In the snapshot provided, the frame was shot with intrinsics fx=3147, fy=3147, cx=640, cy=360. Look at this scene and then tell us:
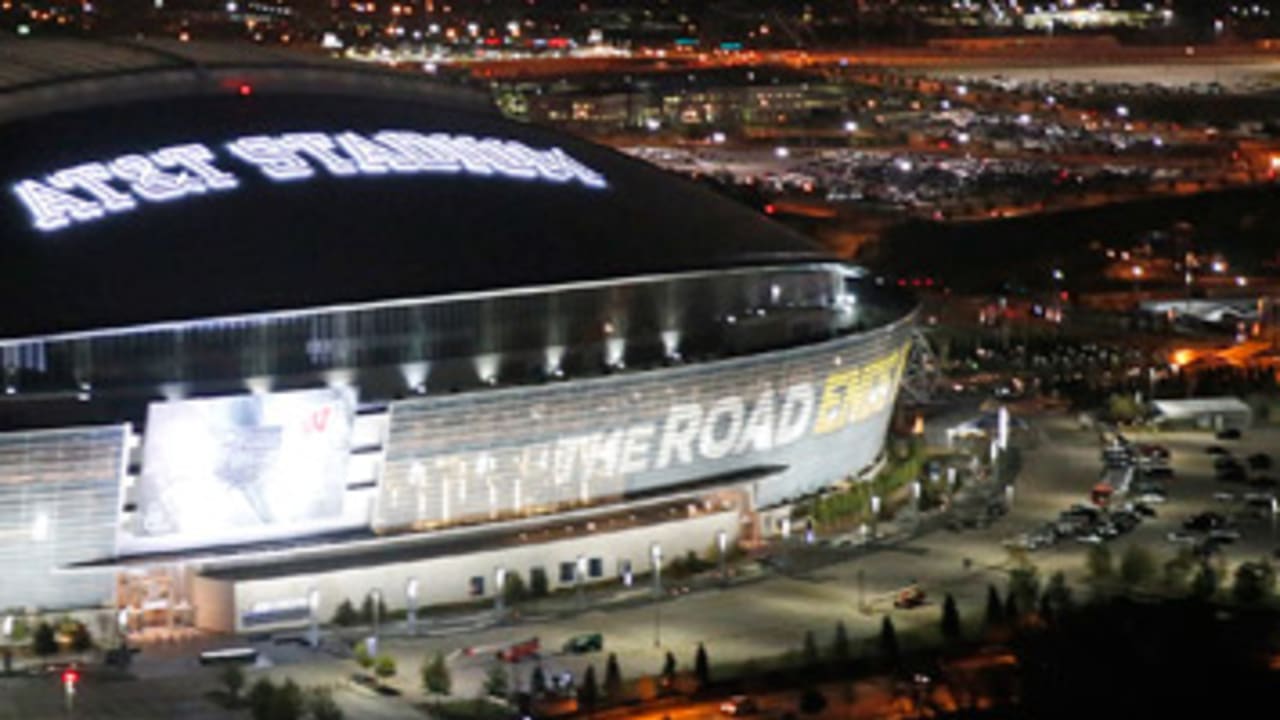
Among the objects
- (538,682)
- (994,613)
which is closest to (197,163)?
(538,682)

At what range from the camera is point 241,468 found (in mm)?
56156

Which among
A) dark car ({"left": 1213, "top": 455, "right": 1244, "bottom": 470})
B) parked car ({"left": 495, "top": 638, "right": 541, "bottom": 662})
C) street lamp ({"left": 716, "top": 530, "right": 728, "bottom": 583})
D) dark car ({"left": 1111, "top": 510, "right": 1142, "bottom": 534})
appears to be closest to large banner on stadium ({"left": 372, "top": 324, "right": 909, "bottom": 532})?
street lamp ({"left": 716, "top": 530, "right": 728, "bottom": 583})

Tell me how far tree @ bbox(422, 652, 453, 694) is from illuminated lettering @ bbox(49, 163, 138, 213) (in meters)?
11.9

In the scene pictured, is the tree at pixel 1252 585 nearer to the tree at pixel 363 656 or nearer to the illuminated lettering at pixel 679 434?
the illuminated lettering at pixel 679 434

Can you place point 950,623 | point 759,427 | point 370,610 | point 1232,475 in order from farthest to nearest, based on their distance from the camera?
point 1232,475, point 759,427, point 370,610, point 950,623

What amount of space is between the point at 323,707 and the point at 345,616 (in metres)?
6.66

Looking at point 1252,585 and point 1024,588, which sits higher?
point 1024,588

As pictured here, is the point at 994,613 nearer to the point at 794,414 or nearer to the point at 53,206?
the point at 794,414

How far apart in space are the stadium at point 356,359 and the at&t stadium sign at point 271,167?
77 millimetres

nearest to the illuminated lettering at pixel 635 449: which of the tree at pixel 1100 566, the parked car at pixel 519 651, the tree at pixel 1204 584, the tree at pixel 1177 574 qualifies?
the parked car at pixel 519 651

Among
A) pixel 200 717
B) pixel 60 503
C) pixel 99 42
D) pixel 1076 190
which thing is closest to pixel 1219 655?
pixel 200 717

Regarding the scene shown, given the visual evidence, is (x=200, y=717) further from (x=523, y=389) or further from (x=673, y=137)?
(x=673, y=137)

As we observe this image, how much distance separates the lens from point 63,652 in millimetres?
53812

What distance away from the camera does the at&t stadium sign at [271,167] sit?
2295 inches
